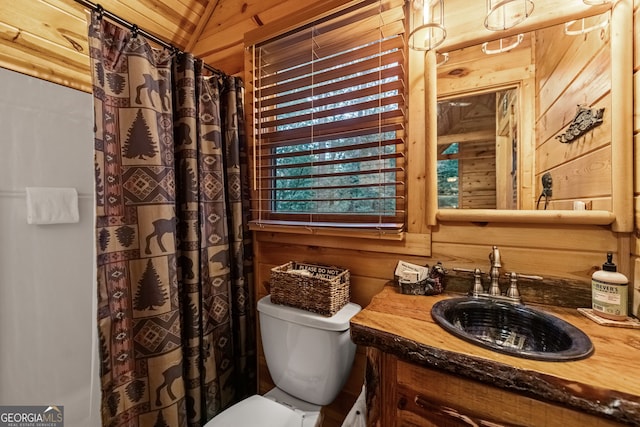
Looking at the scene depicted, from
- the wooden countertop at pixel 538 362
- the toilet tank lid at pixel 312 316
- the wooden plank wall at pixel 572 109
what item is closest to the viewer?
the wooden countertop at pixel 538 362

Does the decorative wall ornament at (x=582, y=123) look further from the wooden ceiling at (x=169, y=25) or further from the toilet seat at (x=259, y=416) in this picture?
the toilet seat at (x=259, y=416)

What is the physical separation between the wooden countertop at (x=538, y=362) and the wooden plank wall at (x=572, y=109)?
1.31 feet

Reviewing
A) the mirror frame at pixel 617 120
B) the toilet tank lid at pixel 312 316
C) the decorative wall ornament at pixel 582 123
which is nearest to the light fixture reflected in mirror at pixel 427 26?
the mirror frame at pixel 617 120

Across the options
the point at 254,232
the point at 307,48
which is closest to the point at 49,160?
the point at 254,232

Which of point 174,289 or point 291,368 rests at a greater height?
point 174,289

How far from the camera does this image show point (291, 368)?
3.71ft

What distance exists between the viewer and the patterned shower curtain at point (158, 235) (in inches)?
39.6

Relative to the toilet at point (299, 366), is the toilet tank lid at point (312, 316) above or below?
above

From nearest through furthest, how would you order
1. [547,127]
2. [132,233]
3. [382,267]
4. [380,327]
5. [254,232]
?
[380,327]
[547,127]
[132,233]
[382,267]
[254,232]

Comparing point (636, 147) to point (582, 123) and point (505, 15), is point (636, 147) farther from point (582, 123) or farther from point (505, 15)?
point (505, 15)

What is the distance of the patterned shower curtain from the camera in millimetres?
1005

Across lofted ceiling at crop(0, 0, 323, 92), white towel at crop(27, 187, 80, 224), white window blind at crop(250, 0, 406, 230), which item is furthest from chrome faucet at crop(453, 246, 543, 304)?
white towel at crop(27, 187, 80, 224)

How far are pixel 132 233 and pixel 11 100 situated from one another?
2.37ft

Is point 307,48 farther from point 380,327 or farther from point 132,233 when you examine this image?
point 380,327
